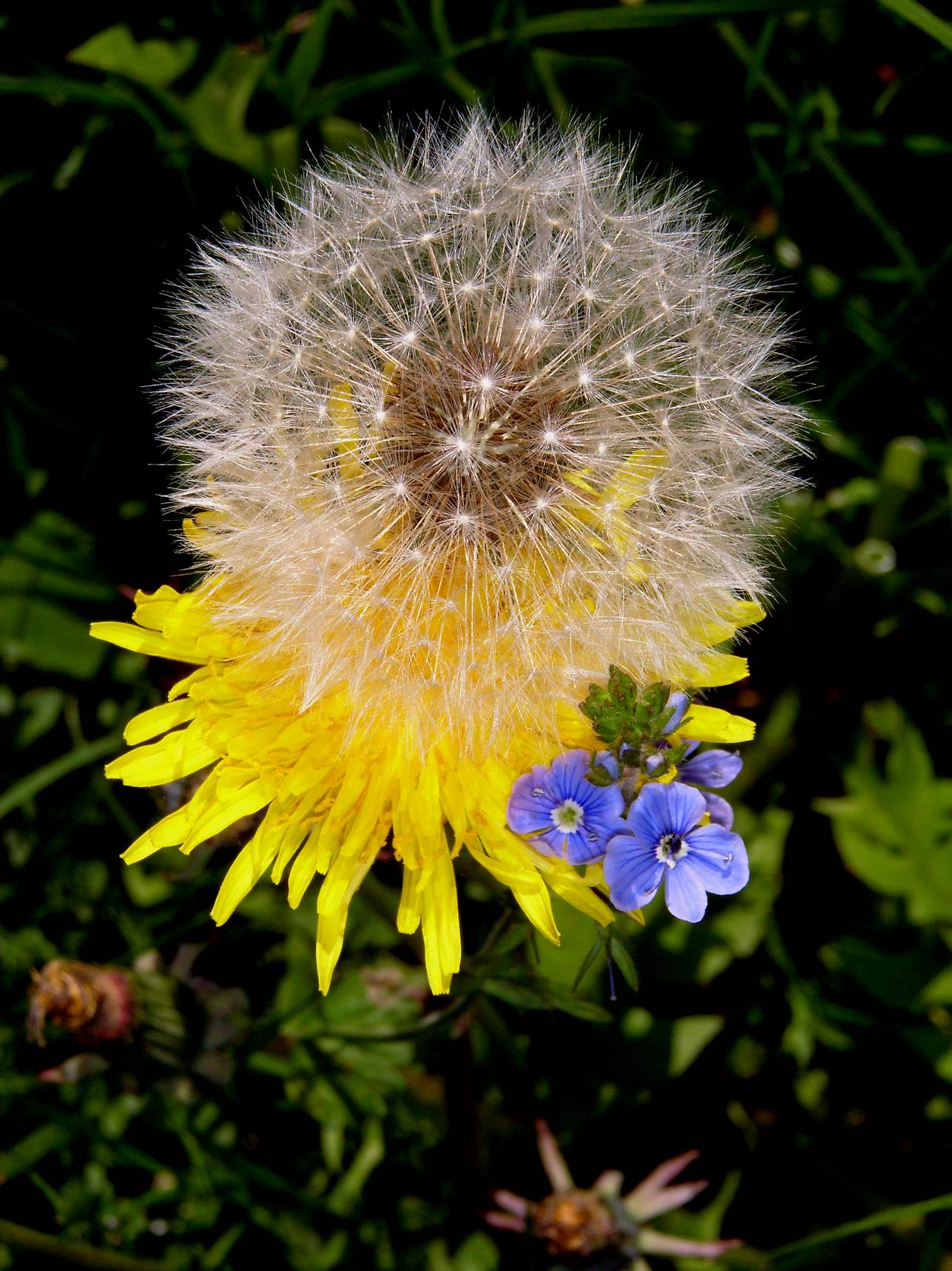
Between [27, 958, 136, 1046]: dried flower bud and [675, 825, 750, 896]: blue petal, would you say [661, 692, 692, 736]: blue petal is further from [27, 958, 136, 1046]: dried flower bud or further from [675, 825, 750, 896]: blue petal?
[27, 958, 136, 1046]: dried flower bud

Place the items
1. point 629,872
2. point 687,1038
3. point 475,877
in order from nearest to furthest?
point 629,872, point 475,877, point 687,1038

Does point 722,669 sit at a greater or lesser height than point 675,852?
greater

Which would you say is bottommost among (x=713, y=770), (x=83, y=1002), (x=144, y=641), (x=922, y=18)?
(x=83, y=1002)

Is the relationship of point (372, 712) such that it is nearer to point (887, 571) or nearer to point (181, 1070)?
point (181, 1070)

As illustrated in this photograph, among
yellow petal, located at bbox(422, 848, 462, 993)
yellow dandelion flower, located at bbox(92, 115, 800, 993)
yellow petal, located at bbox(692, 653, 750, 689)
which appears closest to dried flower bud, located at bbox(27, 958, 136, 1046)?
yellow dandelion flower, located at bbox(92, 115, 800, 993)

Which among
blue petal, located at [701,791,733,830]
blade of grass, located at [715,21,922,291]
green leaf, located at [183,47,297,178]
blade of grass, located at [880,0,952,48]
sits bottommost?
blue petal, located at [701,791,733,830]

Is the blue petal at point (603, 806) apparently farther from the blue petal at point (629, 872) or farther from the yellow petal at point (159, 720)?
the yellow petal at point (159, 720)

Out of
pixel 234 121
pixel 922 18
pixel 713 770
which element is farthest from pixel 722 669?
pixel 234 121

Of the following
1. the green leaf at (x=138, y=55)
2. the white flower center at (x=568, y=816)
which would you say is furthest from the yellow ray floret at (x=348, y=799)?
the green leaf at (x=138, y=55)

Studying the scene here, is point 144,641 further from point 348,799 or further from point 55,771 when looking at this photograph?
point 55,771
